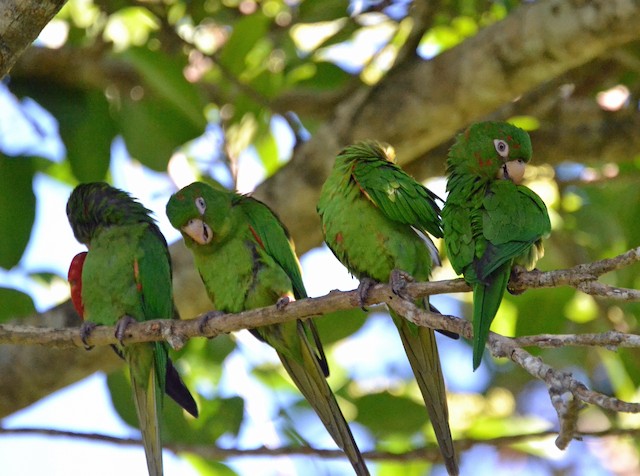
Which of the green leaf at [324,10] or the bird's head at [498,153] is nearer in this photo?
the bird's head at [498,153]

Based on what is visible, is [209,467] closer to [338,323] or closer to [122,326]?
[338,323]

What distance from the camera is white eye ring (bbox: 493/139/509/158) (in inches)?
142

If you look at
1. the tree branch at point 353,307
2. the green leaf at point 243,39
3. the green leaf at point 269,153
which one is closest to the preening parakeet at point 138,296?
the tree branch at point 353,307

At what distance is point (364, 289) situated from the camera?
3.43 metres

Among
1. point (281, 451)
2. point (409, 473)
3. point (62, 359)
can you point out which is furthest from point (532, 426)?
point (62, 359)

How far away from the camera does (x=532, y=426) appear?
5.25 meters

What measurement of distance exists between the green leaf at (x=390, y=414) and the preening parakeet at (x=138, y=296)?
3.20ft

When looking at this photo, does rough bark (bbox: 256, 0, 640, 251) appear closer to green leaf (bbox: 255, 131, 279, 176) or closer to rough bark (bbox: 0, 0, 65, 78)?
green leaf (bbox: 255, 131, 279, 176)

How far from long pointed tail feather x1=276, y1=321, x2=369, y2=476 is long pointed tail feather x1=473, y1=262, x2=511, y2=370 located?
37.3 inches

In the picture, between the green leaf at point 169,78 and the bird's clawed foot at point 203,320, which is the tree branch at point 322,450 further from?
the green leaf at point 169,78

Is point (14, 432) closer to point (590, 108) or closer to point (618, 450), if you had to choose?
point (590, 108)

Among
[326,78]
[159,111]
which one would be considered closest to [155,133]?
[159,111]

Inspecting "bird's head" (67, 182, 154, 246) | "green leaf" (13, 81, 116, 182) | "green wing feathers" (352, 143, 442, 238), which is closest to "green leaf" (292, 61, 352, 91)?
"green leaf" (13, 81, 116, 182)

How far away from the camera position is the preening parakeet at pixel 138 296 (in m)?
4.18
